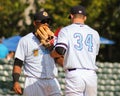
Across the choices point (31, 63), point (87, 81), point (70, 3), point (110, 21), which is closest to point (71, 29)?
point (87, 81)

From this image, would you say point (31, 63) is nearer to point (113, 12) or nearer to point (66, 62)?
point (66, 62)

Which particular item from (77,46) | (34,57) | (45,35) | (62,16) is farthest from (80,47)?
(62,16)

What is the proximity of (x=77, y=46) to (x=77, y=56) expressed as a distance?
0.13 metres

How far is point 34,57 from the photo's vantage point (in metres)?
8.23

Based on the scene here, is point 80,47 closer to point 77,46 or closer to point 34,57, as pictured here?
point 77,46

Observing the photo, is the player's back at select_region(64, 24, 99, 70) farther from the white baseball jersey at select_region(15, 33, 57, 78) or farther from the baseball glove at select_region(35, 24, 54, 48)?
the white baseball jersey at select_region(15, 33, 57, 78)

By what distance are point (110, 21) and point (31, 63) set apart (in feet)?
45.4

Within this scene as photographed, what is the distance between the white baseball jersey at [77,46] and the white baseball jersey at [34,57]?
98 cm

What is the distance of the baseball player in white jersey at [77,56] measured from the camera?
720cm

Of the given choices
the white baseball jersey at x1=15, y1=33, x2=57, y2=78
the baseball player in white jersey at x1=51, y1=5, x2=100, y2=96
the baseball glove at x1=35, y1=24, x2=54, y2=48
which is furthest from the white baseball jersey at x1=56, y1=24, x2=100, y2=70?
the white baseball jersey at x1=15, y1=33, x2=57, y2=78

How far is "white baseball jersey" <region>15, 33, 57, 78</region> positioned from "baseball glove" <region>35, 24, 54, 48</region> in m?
0.23

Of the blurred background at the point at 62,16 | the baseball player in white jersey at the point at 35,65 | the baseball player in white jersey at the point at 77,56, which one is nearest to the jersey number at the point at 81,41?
the baseball player in white jersey at the point at 77,56

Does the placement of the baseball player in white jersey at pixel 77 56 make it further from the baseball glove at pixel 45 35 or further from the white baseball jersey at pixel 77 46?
the baseball glove at pixel 45 35

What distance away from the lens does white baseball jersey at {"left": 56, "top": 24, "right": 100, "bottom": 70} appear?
23.7 feet
